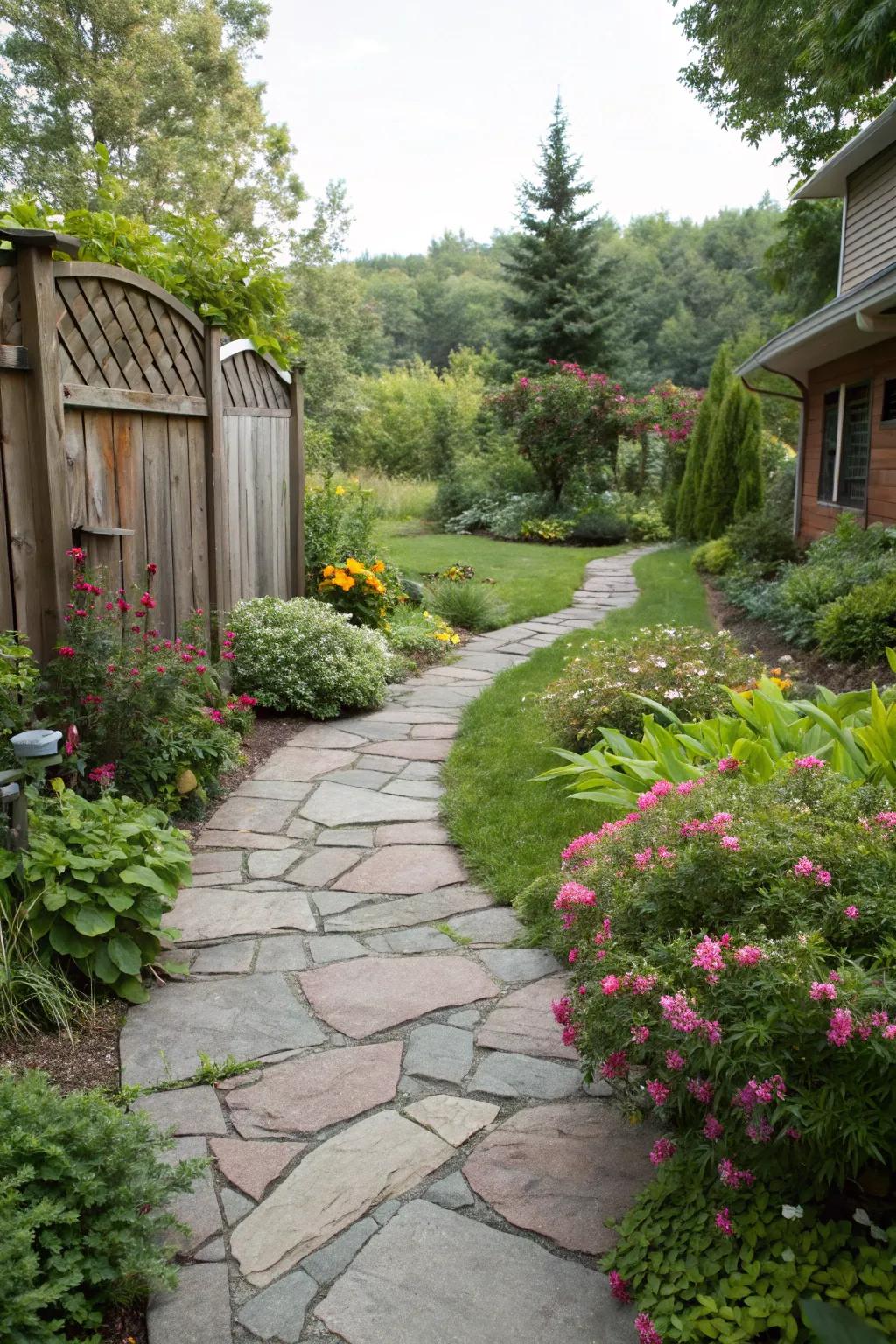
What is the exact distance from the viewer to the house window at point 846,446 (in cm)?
995

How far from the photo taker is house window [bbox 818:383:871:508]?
32.7 feet

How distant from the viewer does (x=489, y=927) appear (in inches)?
126

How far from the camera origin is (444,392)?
824 inches

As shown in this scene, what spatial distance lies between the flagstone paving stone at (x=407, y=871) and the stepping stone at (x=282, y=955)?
43 cm

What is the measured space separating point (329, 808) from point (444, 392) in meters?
17.9

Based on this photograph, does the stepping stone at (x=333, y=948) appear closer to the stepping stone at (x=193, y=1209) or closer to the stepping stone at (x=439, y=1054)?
the stepping stone at (x=439, y=1054)

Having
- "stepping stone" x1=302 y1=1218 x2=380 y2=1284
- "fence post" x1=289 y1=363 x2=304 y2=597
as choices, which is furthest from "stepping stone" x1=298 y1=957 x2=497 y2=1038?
"fence post" x1=289 y1=363 x2=304 y2=597

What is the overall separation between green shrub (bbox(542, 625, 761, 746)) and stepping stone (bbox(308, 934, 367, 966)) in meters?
1.84

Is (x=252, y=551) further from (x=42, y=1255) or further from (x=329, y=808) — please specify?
(x=42, y=1255)

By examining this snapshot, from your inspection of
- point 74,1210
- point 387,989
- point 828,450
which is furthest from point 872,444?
point 74,1210

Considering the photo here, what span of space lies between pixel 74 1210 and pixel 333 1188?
0.56 meters

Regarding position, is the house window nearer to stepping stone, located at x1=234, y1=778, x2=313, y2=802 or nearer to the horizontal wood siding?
the horizontal wood siding

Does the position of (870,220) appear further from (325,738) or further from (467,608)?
(325,738)

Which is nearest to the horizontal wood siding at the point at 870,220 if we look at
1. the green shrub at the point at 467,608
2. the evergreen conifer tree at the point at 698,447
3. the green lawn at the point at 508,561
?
the evergreen conifer tree at the point at 698,447
